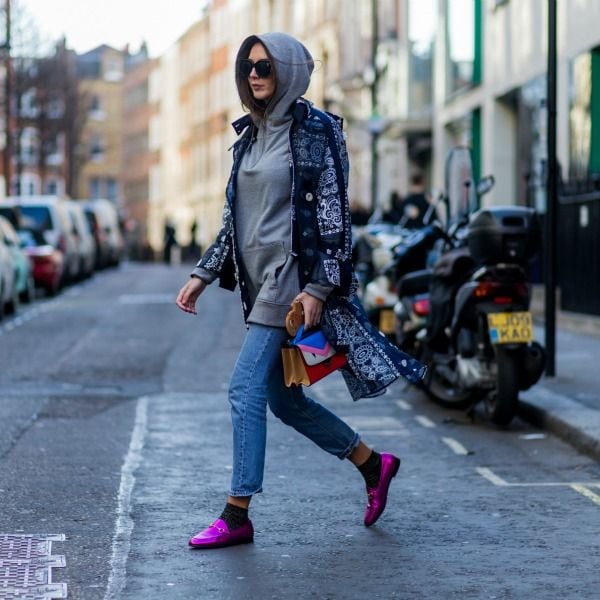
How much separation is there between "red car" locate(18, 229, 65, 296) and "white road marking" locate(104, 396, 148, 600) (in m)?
18.6

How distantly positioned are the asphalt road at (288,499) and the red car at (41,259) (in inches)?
612

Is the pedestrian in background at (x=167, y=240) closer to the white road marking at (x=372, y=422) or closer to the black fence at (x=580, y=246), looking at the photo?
the black fence at (x=580, y=246)

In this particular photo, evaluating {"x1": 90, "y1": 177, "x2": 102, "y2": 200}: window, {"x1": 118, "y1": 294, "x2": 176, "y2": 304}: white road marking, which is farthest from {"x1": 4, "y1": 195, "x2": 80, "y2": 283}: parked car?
{"x1": 90, "y1": 177, "x2": 102, "y2": 200}: window

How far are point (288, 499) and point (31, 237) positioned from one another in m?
22.6

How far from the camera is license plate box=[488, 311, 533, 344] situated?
32.4ft

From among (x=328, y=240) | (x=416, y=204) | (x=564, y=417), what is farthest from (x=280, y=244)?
(x=416, y=204)

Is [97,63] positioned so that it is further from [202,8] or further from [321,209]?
[321,209]

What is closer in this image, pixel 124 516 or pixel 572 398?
pixel 124 516

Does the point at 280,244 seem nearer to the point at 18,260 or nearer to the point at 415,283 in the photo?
the point at 415,283

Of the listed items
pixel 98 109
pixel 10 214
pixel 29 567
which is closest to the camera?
pixel 29 567

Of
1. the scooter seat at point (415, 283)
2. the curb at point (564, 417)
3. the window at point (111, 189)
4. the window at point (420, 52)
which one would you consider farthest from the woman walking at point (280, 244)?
the window at point (111, 189)

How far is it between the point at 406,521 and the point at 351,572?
1.14 meters

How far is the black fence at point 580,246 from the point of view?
58.9ft

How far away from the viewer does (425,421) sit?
10680mm
